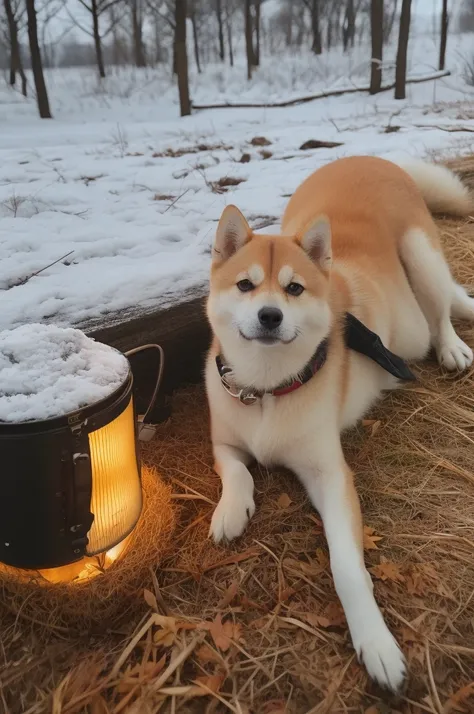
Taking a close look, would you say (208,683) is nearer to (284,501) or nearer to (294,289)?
(284,501)

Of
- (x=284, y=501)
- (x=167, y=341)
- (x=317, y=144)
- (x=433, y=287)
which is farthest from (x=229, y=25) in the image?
(x=284, y=501)

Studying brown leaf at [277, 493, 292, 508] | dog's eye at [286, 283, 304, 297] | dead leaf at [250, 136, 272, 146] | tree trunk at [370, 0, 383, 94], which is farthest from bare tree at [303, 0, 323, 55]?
brown leaf at [277, 493, 292, 508]

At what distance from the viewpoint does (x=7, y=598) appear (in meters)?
1.32

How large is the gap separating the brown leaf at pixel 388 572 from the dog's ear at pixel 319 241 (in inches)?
34.8

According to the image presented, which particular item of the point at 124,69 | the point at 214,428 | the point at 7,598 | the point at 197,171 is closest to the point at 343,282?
the point at 214,428

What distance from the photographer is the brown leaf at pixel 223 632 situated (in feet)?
4.06

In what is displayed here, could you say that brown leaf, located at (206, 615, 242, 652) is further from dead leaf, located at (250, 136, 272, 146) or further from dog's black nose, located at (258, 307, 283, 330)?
dead leaf, located at (250, 136, 272, 146)

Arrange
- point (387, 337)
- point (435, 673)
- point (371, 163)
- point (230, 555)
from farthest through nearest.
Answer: point (371, 163) < point (387, 337) < point (230, 555) < point (435, 673)

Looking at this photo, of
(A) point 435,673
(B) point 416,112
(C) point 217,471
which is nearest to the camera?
(A) point 435,673

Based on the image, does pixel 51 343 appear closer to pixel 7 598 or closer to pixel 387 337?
pixel 7 598

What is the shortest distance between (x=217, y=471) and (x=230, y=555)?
33 centimetres

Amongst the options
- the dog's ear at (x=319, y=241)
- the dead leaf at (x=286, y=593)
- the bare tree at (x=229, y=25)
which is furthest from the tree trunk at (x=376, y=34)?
Answer: the bare tree at (x=229, y=25)

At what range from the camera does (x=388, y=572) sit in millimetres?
Answer: 1383

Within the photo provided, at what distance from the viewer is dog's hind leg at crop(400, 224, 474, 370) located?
7.68 feet
